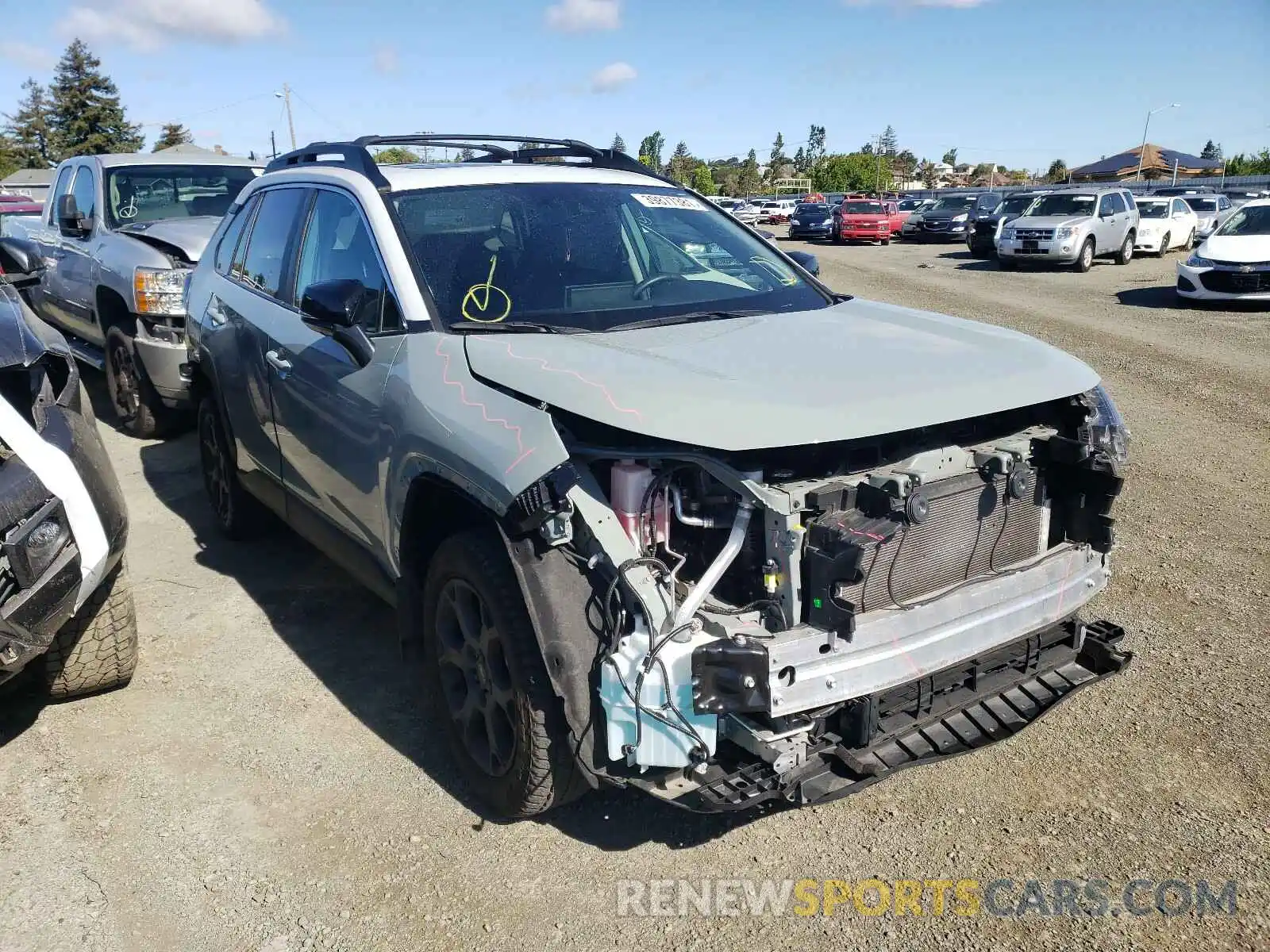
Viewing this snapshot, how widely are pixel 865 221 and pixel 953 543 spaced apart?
3099cm

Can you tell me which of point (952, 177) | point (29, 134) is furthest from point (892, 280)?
point (952, 177)

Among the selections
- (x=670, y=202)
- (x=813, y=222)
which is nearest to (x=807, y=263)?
(x=670, y=202)

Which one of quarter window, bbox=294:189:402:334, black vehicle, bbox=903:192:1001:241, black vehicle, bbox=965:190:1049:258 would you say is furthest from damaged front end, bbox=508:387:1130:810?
black vehicle, bbox=903:192:1001:241

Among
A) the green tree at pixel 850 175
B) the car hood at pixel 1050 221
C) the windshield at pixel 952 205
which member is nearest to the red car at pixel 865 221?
the windshield at pixel 952 205

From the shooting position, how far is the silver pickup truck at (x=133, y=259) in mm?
7180

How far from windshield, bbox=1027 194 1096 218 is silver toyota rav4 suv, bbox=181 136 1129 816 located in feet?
67.3

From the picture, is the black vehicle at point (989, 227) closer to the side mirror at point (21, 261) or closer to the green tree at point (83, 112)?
the side mirror at point (21, 261)

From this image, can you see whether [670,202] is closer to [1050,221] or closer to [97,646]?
[97,646]

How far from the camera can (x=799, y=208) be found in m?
35.5

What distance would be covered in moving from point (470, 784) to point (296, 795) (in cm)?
62

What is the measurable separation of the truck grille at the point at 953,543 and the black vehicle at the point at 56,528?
7.96ft

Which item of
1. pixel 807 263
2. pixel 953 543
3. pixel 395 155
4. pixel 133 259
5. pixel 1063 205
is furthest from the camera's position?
pixel 1063 205

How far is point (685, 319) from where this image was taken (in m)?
3.54

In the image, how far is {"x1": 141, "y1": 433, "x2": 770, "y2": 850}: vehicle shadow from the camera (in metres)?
3.18
